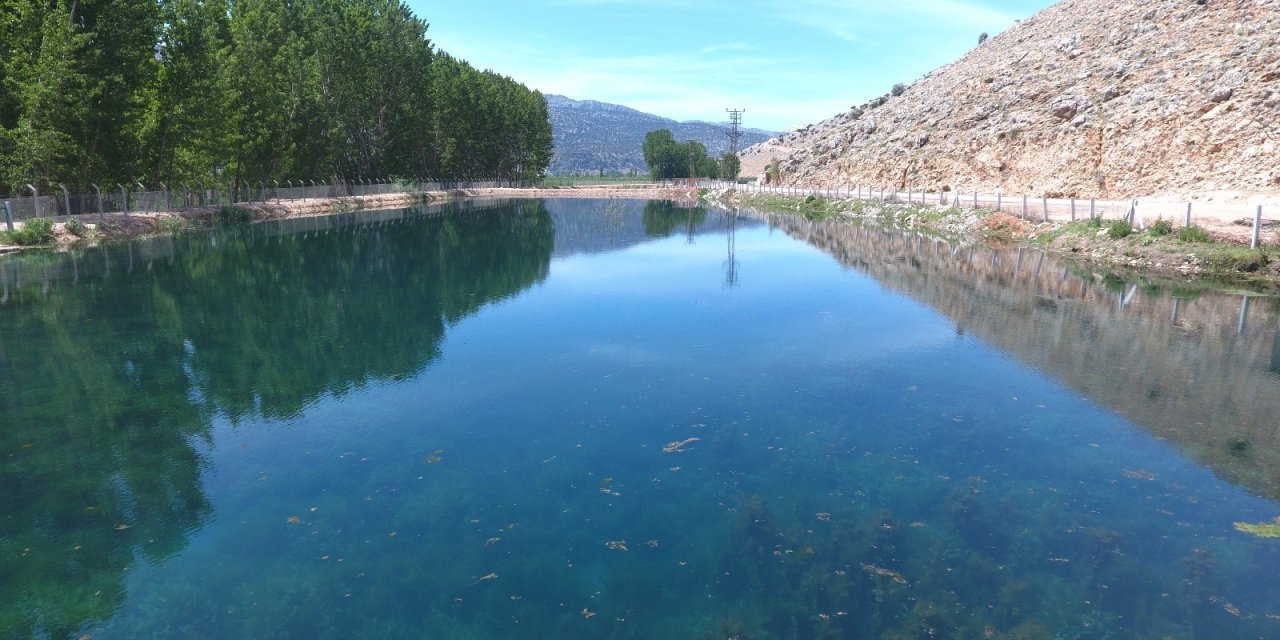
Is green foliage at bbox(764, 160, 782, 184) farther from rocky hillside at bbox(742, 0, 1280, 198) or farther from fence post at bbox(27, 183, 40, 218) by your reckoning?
fence post at bbox(27, 183, 40, 218)

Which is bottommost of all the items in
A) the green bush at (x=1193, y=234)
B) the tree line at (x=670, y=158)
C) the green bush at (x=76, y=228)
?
the green bush at (x=1193, y=234)

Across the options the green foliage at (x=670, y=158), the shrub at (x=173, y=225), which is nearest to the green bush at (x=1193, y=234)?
the shrub at (x=173, y=225)

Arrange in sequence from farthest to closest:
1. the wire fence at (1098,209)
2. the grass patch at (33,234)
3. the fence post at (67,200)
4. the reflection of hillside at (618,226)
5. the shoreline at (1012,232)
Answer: the reflection of hillside at (618,226) < the fence post at (67,200) < the grass patch at (33,234) < the wire fence at (1098,209) < the shoreline at (1012,232)

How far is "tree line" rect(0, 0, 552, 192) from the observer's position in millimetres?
35812

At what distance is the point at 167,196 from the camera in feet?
159

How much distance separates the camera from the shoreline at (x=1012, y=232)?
975 inches

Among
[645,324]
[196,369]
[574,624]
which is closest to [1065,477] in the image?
[574,624]

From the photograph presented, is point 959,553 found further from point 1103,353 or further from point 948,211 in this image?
point 948,211

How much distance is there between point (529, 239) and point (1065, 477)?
3569 centimetres

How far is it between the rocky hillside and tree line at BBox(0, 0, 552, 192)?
46849mm

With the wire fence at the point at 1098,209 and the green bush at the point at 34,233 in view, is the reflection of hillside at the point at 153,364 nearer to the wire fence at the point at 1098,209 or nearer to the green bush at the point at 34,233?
the green bush at the point at 34,233

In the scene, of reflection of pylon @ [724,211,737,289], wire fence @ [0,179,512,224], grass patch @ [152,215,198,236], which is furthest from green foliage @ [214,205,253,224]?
reflection of pylon @ [724,211,737,289]

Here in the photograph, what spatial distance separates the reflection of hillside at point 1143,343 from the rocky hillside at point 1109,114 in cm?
1702

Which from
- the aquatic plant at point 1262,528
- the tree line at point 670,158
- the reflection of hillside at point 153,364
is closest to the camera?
the reflection of hillside at point 153,364
